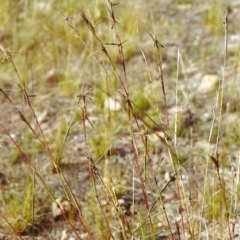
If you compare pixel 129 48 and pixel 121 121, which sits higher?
pixel 129 48

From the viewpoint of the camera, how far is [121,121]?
2400 millimetres

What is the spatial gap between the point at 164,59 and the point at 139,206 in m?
1.21

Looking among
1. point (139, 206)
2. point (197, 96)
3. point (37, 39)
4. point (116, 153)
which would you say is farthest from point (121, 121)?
point (37, 39)

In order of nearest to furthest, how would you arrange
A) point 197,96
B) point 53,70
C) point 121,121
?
point 121,121 → point 197,96 → point 53,70

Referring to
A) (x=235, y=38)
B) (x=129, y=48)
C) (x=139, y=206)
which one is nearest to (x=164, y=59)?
(x=129, y=48)

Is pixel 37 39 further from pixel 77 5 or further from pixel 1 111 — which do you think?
pixel 1 111

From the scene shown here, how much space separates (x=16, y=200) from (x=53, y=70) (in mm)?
1097

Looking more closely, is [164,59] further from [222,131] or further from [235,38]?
[222,131]

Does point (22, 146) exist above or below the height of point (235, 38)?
below

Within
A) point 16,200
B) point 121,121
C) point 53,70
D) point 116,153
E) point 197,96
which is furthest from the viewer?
point 53,70

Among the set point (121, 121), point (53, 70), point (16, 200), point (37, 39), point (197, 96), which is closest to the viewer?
point (16, 200)

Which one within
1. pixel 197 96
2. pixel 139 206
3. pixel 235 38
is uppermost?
pixel 235 38

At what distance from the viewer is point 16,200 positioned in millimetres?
1850

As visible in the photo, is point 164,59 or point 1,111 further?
point 164,59
